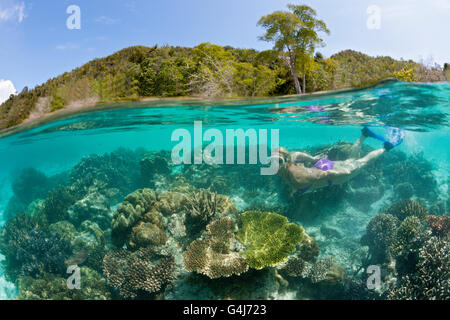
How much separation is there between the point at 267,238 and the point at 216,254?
4.47ft

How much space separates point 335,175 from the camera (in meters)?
9.05

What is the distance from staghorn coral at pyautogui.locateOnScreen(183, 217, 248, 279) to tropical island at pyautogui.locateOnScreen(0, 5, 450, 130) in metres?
7.51

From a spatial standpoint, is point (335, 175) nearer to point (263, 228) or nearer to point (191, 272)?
point (263, 228)

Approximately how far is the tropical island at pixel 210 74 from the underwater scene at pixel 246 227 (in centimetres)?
103

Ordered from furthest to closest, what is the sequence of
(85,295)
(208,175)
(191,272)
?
1. (208,175)
2. (85,295)
3. (191,272)

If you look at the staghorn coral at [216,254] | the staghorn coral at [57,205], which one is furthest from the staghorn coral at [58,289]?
the staghorn coral at [57,205]

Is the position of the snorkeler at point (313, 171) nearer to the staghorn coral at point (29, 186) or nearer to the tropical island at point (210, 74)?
the tropical island at point (210, 74)

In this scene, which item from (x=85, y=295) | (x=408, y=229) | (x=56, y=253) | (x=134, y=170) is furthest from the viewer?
(x=134, y=170)

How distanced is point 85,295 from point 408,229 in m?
9.32

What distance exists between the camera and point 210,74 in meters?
12.0

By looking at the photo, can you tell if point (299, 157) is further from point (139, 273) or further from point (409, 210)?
point (139, 273)
